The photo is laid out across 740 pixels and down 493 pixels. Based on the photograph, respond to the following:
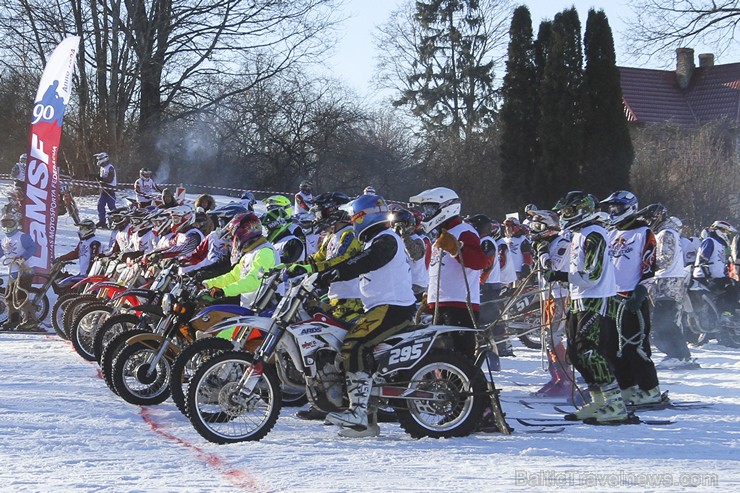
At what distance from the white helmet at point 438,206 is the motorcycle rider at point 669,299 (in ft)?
17.1

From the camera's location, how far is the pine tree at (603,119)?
32.1m

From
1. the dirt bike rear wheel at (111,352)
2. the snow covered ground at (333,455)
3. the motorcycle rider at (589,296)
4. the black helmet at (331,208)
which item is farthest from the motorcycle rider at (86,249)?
the motorcycle rider at (589,296)

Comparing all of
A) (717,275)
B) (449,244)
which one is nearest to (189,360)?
(449,244)

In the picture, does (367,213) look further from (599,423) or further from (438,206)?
(599,423)

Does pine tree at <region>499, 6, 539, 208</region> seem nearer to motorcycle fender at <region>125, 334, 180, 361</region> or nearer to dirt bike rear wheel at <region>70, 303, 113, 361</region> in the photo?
dirt bike rear wheel at <region>70, 303, 113, 361</region>

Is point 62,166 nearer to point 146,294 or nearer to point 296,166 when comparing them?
point 296,166

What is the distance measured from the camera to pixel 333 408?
7.76m

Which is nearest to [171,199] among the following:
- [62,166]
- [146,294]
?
[146,294]

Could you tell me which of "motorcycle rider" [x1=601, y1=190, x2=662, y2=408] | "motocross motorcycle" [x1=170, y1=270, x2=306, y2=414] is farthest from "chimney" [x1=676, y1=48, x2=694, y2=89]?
"motocross motorcycle" [x1=170, y1=270, x2=306, y2=414]

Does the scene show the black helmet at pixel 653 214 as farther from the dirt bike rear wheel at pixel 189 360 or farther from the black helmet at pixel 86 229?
the black helmet at pixel 86 229

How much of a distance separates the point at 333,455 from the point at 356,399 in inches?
26.1

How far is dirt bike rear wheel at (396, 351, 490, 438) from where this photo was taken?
772cm

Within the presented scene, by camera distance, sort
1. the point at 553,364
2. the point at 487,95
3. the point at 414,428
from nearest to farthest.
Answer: the point at 414,428 → the point at 553,364 → the point at 487,95

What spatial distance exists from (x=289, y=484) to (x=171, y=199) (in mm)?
11118
